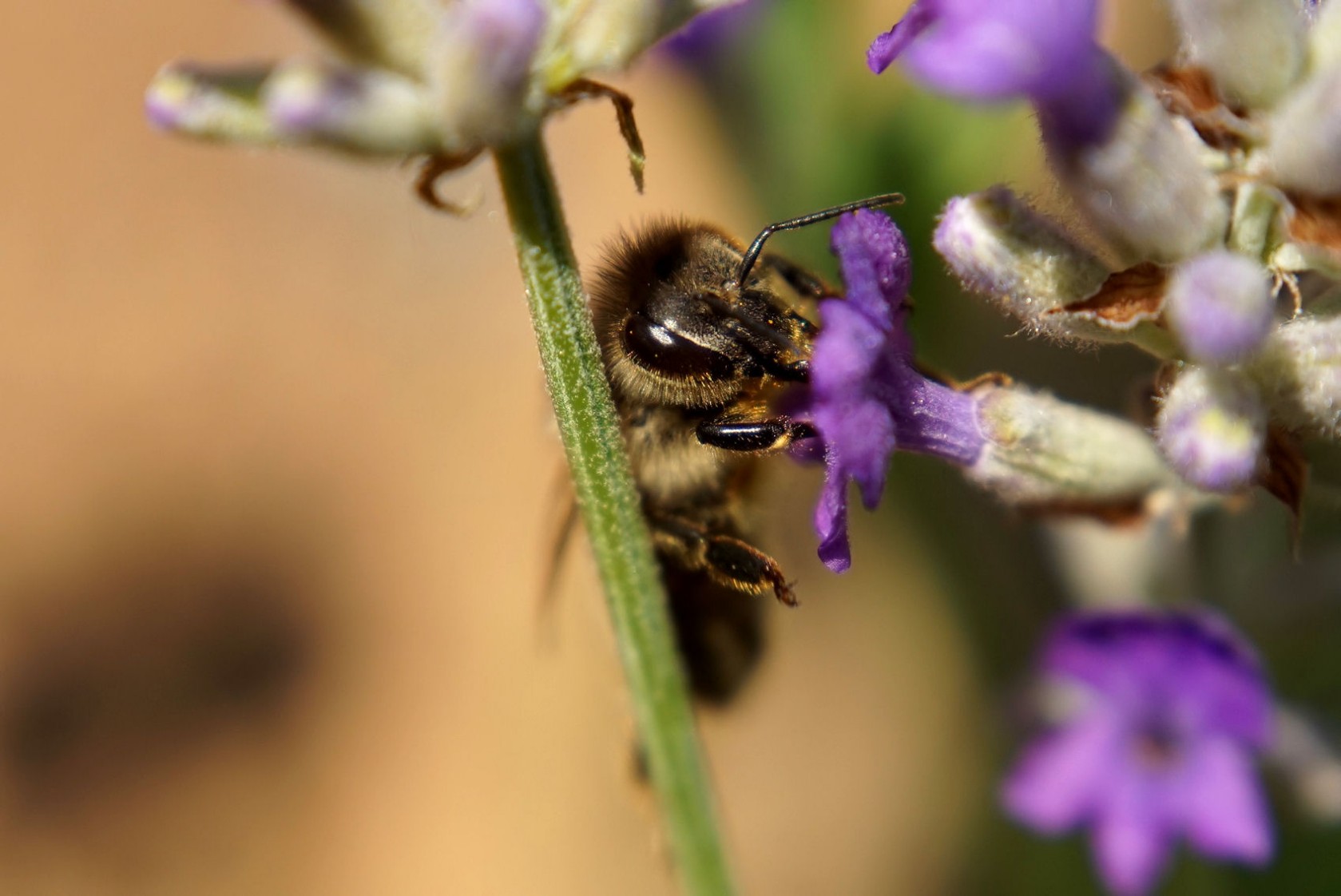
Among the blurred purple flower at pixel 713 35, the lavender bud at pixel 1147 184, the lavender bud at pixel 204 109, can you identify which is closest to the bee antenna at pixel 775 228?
the lavender bud at pixel 1147 184

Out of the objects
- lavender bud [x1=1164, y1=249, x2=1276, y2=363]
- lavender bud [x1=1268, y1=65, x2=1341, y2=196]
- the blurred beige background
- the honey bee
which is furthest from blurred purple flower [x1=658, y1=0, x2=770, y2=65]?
lavender bud [x1=1164, y1=249, x2=1276, y2=363]

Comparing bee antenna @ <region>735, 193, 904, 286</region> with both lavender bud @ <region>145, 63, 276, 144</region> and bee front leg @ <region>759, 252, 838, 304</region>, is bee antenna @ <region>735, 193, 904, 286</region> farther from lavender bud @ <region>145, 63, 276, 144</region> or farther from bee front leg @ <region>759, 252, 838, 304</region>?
lavender bud @ <region>145, 63, 276, 144</region>

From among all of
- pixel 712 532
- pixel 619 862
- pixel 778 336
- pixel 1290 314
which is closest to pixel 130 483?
pixel 619 862

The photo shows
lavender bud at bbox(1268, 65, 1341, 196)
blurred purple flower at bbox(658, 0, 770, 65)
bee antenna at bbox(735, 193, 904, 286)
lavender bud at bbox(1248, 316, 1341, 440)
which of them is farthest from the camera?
blurred purple flower at bbox(658, 0, 770, 65)

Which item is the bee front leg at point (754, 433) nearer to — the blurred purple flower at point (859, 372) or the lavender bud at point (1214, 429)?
the blurred purple flower at point (859, 372)

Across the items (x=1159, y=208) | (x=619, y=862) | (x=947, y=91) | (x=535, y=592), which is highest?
(x=947, y=91)

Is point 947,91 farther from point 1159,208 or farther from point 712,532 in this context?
point 712,532

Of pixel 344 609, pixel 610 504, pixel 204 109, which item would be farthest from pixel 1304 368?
pixel 344 609
